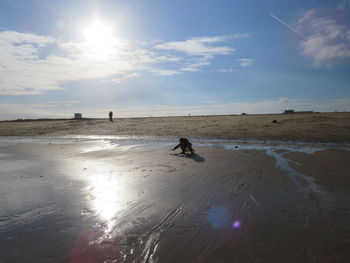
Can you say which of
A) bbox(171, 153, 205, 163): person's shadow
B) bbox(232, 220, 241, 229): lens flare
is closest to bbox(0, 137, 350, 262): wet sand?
bbox(232, 220, 241, 229): lens flare

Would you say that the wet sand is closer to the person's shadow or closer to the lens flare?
the lens flare

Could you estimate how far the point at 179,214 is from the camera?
17.3ft

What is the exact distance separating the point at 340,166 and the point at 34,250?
10.1 m

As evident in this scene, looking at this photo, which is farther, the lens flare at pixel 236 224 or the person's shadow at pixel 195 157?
the person's shadow at pixel 195 157

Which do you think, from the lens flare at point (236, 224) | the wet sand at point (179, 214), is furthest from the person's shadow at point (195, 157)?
the lens flare at point (236, 224)

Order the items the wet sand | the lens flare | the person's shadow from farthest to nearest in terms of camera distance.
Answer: the person's shadow, the lens flare, the wet sand

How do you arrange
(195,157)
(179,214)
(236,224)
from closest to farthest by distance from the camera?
(236,224), (179,214), (195,157)

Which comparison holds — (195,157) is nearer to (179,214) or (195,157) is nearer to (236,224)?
(179,214)

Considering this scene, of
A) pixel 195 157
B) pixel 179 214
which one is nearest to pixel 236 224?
pixel 179 214

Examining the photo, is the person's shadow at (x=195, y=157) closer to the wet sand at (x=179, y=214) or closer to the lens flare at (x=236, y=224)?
the wet sand at (x=179, y=214)

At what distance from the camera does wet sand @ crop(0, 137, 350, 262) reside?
3.81m

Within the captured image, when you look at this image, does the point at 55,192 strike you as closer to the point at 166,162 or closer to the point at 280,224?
the point at 166,162

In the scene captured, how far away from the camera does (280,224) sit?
4617mm

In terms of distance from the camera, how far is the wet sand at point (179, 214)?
381cm
